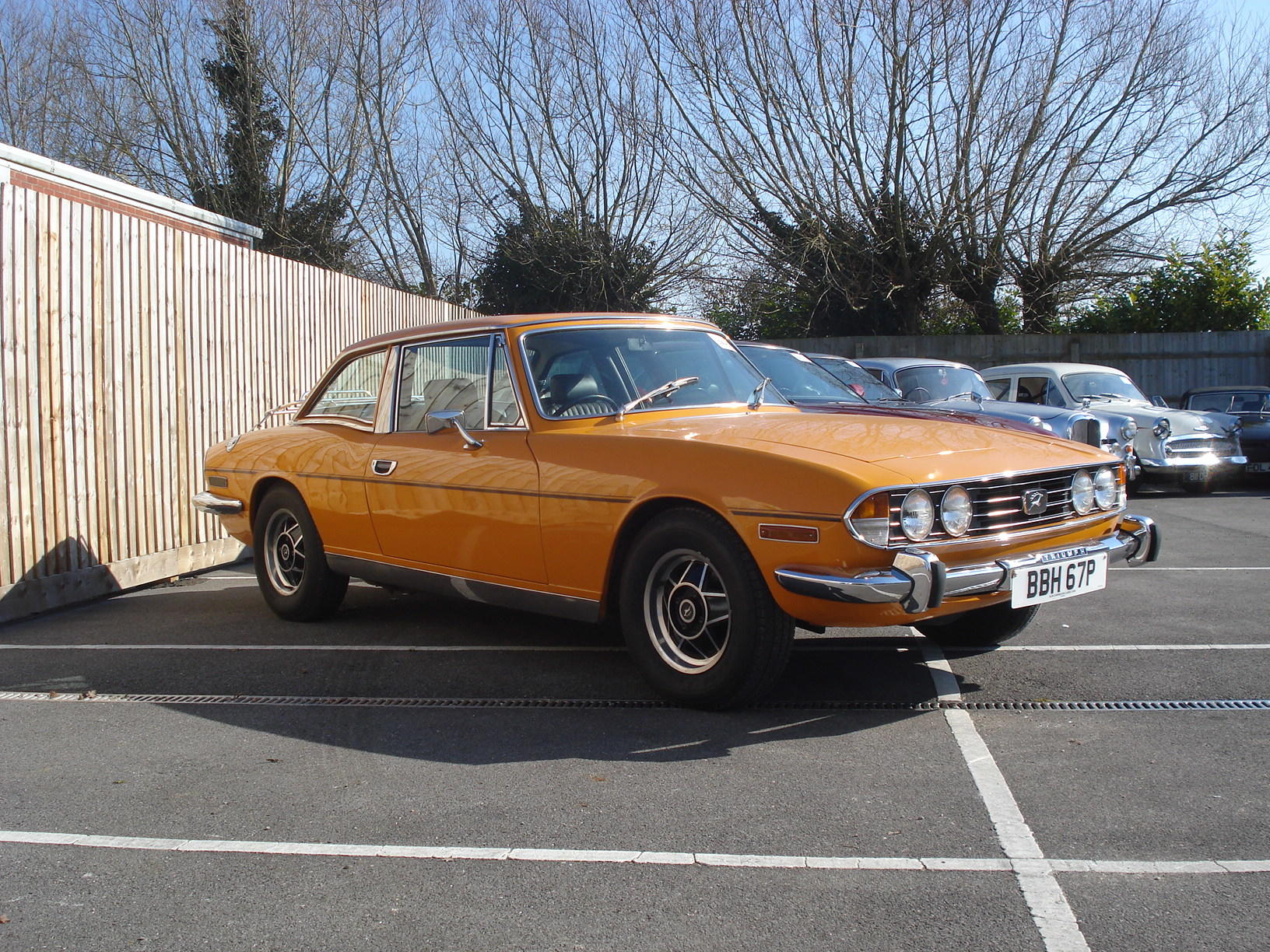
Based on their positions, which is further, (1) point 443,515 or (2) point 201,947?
(1) point 443,515

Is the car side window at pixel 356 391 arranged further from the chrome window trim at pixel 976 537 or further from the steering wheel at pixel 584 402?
the chrome window trim at pixel 976 537

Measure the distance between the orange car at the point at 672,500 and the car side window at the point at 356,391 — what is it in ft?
0.06

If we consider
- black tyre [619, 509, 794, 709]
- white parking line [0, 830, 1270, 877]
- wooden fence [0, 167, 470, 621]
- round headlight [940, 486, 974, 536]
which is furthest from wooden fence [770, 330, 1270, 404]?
white parking line [0, 830, 1270, 877]

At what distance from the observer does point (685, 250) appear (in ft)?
86.9

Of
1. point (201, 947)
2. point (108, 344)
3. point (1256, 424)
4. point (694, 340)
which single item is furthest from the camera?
point (1256, 424)

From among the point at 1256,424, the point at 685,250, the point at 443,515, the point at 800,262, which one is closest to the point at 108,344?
the point at 443,515

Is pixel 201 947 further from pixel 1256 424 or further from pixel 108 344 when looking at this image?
pixel 1256 424

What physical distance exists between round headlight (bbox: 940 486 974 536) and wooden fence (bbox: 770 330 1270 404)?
1618cm

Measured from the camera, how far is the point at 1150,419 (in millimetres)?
12203

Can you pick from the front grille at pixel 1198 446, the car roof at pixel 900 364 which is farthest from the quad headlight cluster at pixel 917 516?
the front grille at pixel 1198 446

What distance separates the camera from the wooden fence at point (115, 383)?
6.79m

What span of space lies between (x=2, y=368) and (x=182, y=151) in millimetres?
25297

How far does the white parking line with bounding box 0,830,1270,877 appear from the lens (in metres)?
2.95

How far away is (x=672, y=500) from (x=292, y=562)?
10.2ft
